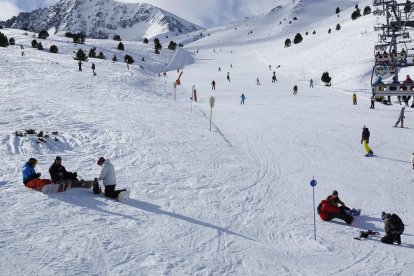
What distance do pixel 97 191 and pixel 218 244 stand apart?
4.23 metres

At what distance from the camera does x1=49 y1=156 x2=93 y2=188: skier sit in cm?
1174

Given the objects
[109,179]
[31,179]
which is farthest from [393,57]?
[31,179]

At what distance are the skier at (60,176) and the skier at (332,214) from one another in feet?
22.3

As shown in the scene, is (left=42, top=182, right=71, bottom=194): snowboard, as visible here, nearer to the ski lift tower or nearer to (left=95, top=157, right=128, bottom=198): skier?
(left=95, top=157, right=128, bottom=198): skier

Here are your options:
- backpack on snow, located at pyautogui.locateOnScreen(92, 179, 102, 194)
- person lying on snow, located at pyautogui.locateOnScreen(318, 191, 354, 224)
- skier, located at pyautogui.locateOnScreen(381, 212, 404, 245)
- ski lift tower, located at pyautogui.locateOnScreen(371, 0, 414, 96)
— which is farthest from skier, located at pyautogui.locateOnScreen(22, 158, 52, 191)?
ski lift tower, located at pyautogui.locateOnScreen(371, 0, 414, 96)

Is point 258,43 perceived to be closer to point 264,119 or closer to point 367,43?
point 367,43

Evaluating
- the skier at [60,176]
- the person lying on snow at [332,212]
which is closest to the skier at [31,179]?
the skier at [60,176]

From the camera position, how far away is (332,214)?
11.7m

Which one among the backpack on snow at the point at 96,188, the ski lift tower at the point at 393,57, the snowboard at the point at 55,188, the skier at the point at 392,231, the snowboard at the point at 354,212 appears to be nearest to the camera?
the skier at the point at 392,231

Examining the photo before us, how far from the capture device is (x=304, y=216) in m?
11.9

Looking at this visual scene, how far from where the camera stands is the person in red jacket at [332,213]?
1167cm

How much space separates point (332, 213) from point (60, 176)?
25.6ft

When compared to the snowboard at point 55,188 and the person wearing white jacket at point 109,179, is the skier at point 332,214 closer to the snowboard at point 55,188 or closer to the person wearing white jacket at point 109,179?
the person wearing white jacket at point 109,179

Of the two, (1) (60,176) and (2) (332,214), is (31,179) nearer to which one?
(1) (60,176)
